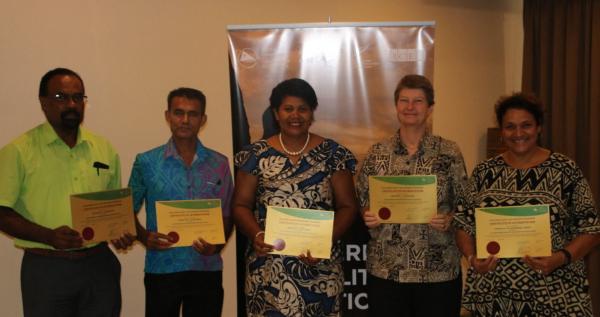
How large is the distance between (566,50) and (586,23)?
252 mm

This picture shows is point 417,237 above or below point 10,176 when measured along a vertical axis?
below

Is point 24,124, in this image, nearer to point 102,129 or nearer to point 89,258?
point 102,129

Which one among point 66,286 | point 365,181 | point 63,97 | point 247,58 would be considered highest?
point 247,58

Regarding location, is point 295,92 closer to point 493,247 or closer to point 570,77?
point 493,247

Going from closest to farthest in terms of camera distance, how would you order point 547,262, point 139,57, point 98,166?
point 547,262
point 98,166
point 139,57

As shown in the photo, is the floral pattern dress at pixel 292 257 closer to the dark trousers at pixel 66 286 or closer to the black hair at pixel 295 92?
the black hair at pixel 295 92

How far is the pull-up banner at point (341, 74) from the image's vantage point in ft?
12.2

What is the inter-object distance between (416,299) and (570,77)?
2.71 m

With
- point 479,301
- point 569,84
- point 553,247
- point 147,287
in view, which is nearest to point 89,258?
point 147,287

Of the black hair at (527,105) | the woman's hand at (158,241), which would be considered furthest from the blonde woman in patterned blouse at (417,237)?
the woman's hand at (158,241)

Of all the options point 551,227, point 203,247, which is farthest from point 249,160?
point 551,227

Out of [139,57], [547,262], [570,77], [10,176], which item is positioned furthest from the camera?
[570,77]

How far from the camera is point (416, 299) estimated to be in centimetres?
285

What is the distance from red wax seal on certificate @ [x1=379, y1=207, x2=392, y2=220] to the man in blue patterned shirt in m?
0.85
